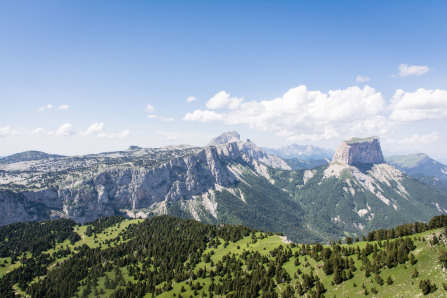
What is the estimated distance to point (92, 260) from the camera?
456 feet

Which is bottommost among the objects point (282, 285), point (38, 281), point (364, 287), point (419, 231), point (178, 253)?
point (38, 281)

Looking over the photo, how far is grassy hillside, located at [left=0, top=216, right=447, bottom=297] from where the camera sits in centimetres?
6352

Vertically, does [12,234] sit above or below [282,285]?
below

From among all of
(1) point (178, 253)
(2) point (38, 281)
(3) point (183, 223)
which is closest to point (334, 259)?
(1) point (178, 253)

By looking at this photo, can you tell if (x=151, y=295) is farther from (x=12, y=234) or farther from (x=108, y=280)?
(x=12, y=234)

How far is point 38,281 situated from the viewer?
420 ft

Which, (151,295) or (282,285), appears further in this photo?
(151,295)

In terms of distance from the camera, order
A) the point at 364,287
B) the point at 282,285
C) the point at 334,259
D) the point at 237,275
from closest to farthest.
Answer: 1. the point at 364,287
2. the point at 334,259
3. the point at 282,285
4. the point at 237,275

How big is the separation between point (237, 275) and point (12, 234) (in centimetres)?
19909

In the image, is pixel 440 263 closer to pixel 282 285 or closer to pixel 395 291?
pixel 395 291

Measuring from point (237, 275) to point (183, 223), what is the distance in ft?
298

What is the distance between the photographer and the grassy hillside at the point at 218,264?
208ft

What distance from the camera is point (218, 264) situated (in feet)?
350

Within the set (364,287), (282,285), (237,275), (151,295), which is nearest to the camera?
(364,287)
